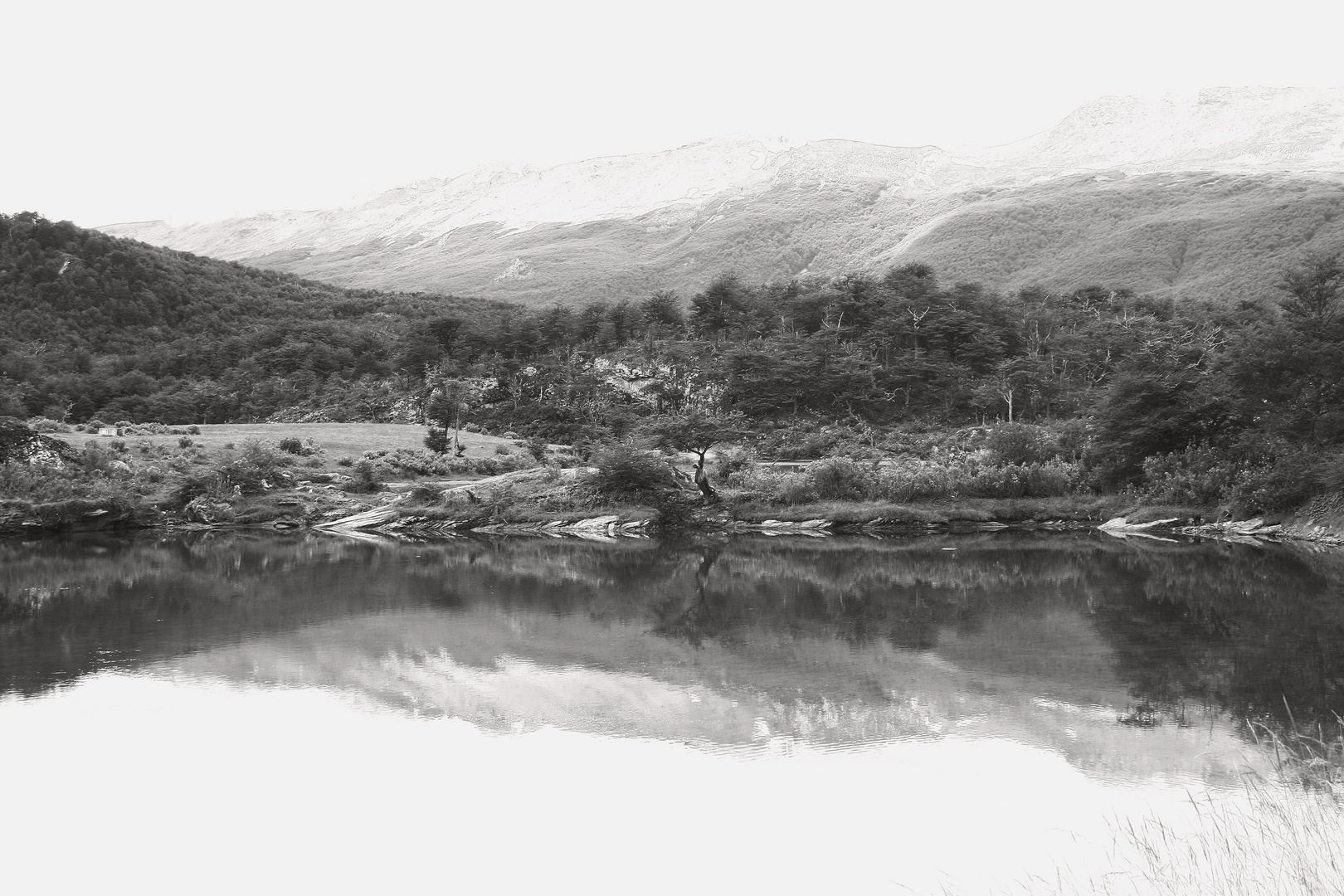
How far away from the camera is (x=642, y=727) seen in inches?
439

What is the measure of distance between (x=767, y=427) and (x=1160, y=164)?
6731 inches

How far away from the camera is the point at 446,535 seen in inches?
1435

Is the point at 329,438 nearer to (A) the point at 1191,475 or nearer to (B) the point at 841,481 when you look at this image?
(B) the point at 841,481

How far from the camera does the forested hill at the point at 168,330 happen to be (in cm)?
6975

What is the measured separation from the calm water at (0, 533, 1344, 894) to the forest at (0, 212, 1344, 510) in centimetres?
1123

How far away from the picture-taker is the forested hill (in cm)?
6975

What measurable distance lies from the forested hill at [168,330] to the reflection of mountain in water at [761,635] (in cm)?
4435

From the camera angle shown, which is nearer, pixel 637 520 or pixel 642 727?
pixel 642 727

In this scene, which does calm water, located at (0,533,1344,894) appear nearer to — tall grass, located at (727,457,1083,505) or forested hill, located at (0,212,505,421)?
tall grass, located at (727,457,1083,505)

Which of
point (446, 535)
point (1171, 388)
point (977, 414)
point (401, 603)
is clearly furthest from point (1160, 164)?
point (401, 603)

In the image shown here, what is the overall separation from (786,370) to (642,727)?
48.6 m

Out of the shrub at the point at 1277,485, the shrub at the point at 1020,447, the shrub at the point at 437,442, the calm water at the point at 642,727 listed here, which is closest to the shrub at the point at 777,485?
the shrub at the point at 1020,447

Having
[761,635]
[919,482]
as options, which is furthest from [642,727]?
[919,482]

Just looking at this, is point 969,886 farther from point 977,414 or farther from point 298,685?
point 977,414
